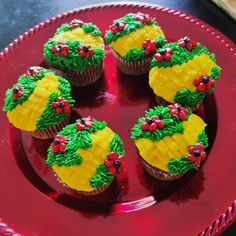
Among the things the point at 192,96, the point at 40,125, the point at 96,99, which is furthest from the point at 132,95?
the point at 40,125

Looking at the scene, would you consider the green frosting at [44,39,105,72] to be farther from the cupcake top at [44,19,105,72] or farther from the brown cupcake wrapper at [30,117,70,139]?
the brown cupcake wrapper at [30,117,70,139]

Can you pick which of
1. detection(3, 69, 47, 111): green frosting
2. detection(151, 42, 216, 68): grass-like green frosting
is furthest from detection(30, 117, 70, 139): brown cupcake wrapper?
detection(151, 42, 216, 68): grass-like green frosting

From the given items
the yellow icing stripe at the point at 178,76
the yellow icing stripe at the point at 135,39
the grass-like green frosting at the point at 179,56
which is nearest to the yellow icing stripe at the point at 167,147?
the yellow icing stripe at the point at 178,76

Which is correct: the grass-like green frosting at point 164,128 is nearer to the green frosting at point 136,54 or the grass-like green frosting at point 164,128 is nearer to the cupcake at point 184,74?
the cupcake at point 184,74

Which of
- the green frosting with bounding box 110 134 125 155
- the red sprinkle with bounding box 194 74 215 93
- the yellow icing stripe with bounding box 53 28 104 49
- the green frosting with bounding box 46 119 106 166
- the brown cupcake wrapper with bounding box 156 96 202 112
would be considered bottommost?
the green frosting with bounding box 46 119 106 166

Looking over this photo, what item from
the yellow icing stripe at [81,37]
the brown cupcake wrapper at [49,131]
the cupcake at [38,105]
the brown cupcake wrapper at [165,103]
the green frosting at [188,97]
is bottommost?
the brown cupcake wrapper at [49,131]

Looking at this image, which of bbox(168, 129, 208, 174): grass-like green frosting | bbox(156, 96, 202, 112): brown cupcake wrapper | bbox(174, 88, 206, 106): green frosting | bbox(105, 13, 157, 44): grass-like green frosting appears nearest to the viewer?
bbox(168, 129, 208, 174): grass-like green frosting
